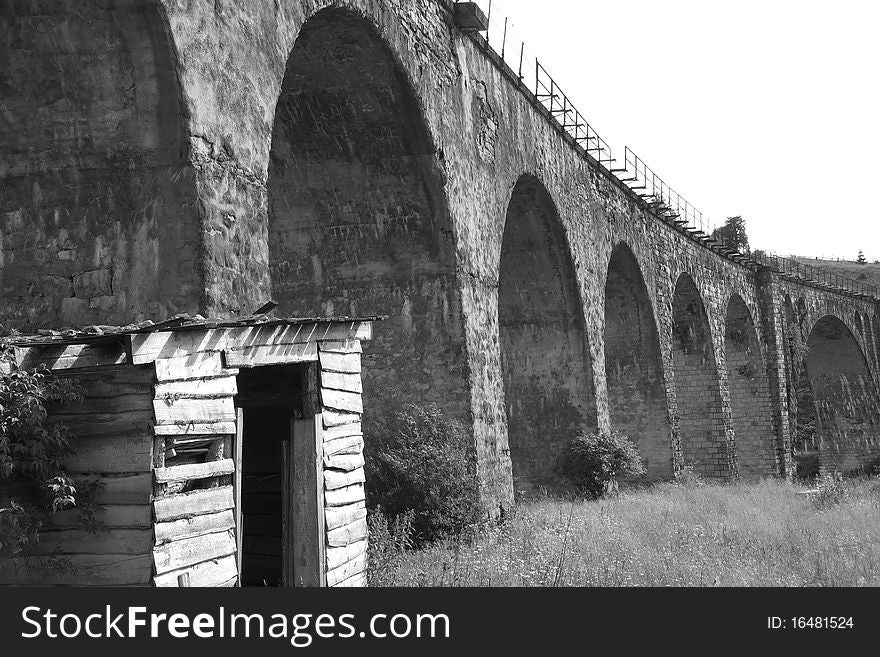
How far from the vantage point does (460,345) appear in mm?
10656

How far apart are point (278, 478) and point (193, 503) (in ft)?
8.06

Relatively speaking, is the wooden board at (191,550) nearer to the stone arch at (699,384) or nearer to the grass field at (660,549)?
the grass field at (660,549)

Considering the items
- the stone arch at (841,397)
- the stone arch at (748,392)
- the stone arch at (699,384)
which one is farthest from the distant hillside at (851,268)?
the stone arch at (699,384)

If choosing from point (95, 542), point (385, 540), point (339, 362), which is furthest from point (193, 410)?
point (385, 540)

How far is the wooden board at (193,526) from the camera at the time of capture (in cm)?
454

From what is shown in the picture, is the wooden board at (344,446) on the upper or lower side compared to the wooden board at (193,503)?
upper

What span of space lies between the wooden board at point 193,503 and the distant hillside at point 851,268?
65269 millimetres

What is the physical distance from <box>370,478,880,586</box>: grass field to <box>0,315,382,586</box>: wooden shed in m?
1.65

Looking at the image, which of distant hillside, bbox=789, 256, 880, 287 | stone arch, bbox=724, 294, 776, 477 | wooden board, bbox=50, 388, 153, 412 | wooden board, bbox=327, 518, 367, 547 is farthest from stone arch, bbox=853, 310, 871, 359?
wooden board, bbox=50, 388, 153, 412

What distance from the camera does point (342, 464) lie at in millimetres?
6320

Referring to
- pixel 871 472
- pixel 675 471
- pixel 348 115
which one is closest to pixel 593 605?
pixel 348 115

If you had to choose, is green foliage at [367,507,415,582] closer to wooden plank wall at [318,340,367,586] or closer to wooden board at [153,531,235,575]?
wooden plank wall at [318,340,367,586]

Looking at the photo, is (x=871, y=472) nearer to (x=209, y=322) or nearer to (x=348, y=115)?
(x=348, y=115)

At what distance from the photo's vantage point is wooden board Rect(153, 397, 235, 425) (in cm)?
461
